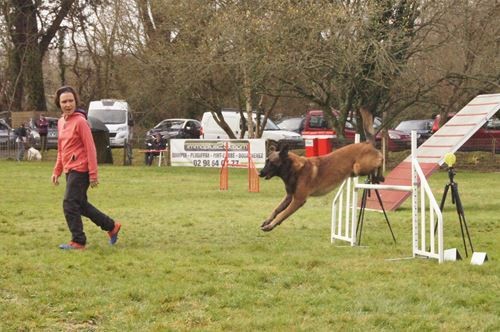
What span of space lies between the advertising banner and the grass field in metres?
11.3

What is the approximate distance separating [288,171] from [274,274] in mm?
2085

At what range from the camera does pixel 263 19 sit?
23.1 metres

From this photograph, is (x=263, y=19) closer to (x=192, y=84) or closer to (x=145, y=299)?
(x=192, y=84)

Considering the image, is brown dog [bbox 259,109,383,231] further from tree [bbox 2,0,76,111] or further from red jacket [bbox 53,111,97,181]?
tree [bbox 2,0,76,111]

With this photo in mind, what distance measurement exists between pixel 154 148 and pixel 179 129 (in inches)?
300

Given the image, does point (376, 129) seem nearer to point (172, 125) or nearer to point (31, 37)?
point (172, 125)

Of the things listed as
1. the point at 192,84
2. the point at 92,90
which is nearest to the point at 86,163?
the point at 192,84

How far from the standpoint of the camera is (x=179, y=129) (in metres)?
36.4

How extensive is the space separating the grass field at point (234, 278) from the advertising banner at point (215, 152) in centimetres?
1128

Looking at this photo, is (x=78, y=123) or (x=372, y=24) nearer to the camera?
(x=78, y=123)

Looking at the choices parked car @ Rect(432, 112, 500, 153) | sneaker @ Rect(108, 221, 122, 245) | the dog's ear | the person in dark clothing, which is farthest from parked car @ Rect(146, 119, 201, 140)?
the dog's ear

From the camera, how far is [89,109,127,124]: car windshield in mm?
34188

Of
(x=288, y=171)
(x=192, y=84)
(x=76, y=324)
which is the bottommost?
(x=76, y=324)

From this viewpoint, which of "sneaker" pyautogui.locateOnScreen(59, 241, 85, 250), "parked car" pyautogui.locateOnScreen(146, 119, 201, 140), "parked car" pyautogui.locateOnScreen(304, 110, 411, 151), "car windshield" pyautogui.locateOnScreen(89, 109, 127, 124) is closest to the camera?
"sneaker" pyautogui.locateOnScreen(59, 241, 85, 250)
